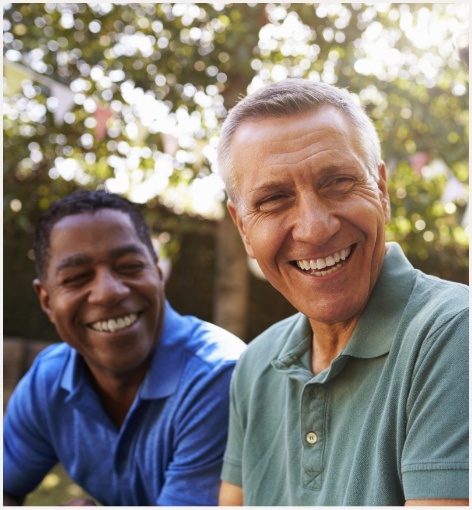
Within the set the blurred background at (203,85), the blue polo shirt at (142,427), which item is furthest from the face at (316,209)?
the blurred background at (203,85)

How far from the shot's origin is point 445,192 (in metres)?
4.70

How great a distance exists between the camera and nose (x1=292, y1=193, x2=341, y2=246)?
151cm

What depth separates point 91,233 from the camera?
2375 millimetres

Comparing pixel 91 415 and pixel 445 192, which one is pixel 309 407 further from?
pixel 445 192

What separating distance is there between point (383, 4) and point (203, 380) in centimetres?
333

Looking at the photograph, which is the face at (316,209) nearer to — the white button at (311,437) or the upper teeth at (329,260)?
the upper teeth at (329,260)

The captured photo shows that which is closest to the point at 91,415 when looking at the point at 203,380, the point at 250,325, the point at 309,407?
the point at 203,380

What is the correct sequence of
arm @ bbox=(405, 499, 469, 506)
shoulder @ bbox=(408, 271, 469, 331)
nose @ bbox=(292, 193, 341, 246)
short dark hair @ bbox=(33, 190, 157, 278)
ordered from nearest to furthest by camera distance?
1. arm @ bbox=(405, 499, 469, 506)
2. shoulder @ bbox=(408, 271, 469, 331)
3. nose @ bbox=(292, 193, 341, 246)
4. short dark hair @ bbox=(33, 190, 157, 278)

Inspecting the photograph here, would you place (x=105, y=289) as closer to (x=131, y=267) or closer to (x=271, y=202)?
(x=131, y=267)

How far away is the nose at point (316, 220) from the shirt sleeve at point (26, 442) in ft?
5.28

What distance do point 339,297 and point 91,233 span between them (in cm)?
113

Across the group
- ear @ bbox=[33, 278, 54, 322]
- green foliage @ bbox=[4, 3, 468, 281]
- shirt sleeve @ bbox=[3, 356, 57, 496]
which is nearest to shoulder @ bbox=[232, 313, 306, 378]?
ear @ bbox=[33, 278, 54, 322]

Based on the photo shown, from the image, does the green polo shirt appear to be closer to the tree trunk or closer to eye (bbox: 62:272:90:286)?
eye (bbox: 62:272:90:286)

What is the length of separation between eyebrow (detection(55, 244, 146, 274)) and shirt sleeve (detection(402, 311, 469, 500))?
1304mm
